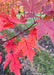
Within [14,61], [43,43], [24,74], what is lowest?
[24,74]

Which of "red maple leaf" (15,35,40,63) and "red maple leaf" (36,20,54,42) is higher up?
"red maple leaf" (36,20,54,42)

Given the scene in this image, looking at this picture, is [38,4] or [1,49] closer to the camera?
[38,4]

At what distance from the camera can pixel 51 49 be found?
1.98 metres

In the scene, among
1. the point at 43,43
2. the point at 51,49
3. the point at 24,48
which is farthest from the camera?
the point at 43,43

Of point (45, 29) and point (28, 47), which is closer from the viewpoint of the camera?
point (45, 29)

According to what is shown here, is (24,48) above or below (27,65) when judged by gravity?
above

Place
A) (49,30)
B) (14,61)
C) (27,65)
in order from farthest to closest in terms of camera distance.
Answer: (27,65)
(14,61)
(49,30)

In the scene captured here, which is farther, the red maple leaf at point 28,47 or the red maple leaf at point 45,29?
the red maple leaf at point 28,47

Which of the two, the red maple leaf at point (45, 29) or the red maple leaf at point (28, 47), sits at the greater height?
the red maple leaf at point (45, 29)

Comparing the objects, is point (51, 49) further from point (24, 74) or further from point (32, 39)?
point (32, 39)

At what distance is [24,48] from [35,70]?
967mm

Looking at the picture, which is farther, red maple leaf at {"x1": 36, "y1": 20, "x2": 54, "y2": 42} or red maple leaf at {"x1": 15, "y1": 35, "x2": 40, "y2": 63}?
red maple leaf at {"x1": 15, "y1": 35, "x2": 40, "y2": 63}

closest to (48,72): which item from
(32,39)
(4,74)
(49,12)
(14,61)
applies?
(4,74)

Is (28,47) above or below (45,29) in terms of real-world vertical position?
below
